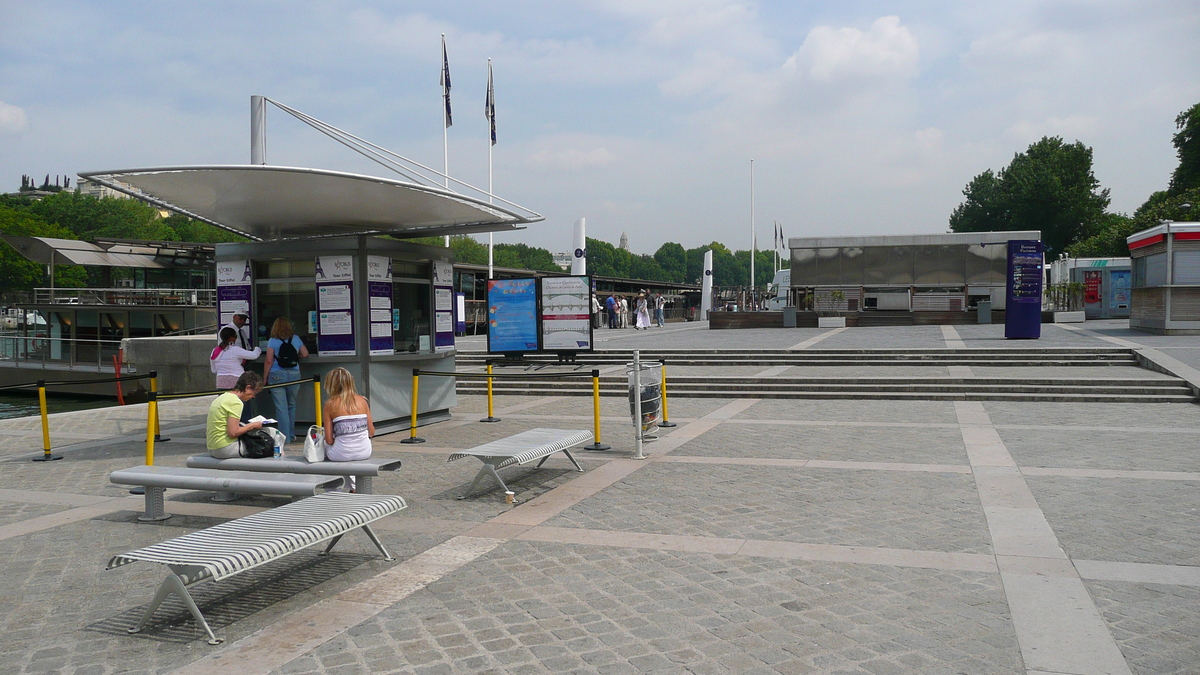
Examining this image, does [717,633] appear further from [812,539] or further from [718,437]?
[718,437]

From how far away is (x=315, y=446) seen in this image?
24.5 feet

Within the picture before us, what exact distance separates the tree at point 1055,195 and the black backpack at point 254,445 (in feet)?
221

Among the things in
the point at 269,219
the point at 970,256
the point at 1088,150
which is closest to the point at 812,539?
the point at 269,219

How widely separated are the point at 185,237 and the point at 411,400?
316 ft

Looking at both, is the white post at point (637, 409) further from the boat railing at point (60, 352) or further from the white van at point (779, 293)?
the white van at point (779, 293)

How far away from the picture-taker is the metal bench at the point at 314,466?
7027 millimetres

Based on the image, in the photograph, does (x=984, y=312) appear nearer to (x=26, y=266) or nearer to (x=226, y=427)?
(x=226, y=427)

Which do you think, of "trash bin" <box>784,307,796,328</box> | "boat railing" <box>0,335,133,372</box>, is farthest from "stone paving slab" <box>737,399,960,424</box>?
"boat railing" <box>0,335,133,372</box>

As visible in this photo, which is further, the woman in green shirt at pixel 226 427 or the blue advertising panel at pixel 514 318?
the blue advertising panel at pixel 514 318

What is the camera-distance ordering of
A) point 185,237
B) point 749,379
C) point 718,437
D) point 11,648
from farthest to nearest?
1. point 185,237
2. point 749,379
3. point 718,437
4. point 11,648

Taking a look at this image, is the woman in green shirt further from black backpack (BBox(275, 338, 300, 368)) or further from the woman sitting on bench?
black backpack (BBox(275, 338, 300, 368))

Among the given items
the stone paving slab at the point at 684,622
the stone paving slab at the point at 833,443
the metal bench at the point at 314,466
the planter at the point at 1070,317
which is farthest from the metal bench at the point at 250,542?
the planter at the point at 1070,317

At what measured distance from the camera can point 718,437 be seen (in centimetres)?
1113

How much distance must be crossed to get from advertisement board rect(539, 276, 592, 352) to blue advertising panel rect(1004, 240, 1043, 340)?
12243mm
